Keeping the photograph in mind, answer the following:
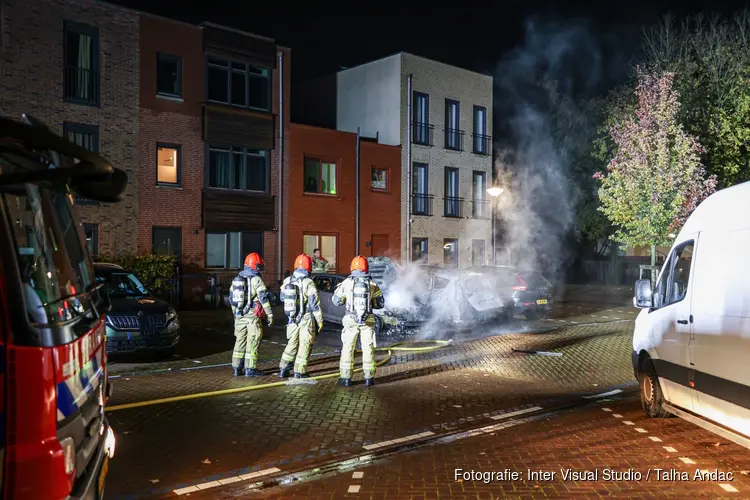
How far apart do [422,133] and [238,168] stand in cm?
950

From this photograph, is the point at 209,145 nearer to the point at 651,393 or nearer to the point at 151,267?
the point at 151,267

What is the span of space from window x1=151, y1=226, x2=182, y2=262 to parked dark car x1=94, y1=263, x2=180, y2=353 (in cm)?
1011

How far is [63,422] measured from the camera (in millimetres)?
3006

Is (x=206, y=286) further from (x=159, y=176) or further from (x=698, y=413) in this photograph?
(x=698, y=413)

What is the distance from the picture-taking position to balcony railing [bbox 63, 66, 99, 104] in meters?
20.5

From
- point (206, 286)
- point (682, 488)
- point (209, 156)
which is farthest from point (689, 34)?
point (682, 488)

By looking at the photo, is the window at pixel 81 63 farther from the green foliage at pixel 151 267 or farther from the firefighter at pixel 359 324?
the firefighter at pixel 359 324

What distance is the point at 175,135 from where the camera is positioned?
22562 millimetres

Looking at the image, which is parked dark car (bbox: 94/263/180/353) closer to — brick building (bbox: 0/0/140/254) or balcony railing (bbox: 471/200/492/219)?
brick building (bbox: 0/0/140/254)

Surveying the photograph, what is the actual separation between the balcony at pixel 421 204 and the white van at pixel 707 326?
22376 mm

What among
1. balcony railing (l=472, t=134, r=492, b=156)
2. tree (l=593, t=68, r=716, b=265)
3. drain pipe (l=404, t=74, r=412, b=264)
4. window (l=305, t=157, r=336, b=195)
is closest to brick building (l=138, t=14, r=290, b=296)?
window (l=305, t=157, r=336, b=195)

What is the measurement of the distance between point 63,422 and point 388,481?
3.08m

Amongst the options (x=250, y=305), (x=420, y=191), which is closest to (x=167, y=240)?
(x=420, y=191)

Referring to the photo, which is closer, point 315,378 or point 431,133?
point 315,378
